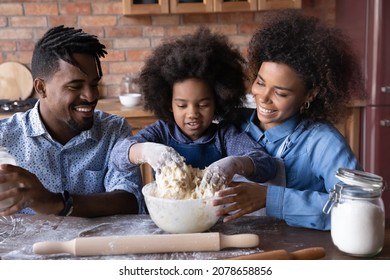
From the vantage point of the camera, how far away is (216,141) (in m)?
1.09

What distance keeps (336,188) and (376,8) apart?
5.22 ft

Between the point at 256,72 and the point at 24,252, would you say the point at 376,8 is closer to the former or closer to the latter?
→ the point at 256,72

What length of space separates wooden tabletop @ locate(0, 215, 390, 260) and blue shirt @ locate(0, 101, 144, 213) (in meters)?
0.21

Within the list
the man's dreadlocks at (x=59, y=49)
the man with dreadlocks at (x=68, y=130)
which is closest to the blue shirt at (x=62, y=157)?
the man with dreadlocks at (x=68, y=130)

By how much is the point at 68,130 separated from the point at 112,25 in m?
1.31

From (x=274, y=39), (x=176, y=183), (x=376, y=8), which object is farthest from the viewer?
(x=376, y=8)

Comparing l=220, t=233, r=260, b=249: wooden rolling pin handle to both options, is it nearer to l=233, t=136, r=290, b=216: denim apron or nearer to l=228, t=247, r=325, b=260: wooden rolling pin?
l=228, t=247, r=325, b=260: wooden rolling pin

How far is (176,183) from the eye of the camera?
2.61ft

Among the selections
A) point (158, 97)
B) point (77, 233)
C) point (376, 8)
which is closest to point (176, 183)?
point (77, 233)

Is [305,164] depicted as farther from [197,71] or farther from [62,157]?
[62,157]

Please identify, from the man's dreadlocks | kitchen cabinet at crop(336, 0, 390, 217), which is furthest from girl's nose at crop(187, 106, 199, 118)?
kitchen cabinet at crop(336, 0, 390, 217)

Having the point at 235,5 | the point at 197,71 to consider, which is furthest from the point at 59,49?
the point at 235,5

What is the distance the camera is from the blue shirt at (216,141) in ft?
3.22

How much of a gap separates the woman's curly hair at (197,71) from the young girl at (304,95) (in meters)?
0.06
